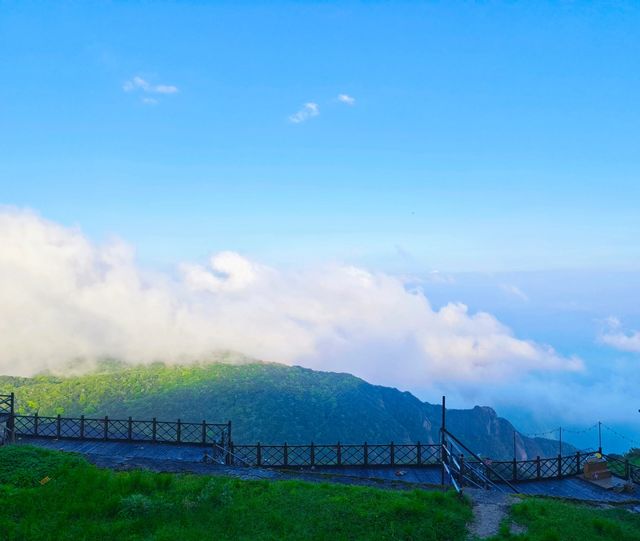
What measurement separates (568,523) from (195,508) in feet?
32.6

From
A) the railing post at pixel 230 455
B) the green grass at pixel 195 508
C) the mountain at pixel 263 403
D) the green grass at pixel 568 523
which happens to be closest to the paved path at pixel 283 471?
the railing post at pixel 230 455

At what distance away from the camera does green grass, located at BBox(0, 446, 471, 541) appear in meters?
11.0

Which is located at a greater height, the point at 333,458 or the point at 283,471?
the point at 283,471

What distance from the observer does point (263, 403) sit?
85688mm

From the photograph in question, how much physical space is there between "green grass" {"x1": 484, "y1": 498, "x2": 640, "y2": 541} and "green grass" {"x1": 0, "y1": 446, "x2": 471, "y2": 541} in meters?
1.48

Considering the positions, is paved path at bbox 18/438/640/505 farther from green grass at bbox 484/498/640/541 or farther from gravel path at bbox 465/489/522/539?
green grass at bbox 484/498/640/541

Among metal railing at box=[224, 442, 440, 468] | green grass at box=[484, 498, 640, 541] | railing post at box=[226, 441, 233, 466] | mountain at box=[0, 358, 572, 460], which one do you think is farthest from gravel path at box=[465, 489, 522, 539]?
mountain at box=[0, 358, 572, 460]

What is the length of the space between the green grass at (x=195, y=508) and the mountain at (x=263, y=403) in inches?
2454

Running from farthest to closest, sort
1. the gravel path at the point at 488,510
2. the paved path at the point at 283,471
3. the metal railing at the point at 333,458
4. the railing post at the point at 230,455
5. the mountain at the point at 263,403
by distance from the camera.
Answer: the mountain at the point at 263,403, the railing post at the point at 230,455, the metal railing at the point at 333,458, the paved path at the point at 283,471, the gravel path at the point at 488,510

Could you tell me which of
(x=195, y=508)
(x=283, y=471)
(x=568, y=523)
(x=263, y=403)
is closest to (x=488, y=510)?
(x=568, y=523)

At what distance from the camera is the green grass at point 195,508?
11.0m

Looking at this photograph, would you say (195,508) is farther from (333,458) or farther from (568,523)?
(333,458)

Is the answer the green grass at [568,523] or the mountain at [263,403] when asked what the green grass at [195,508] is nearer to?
the green grass at [568,523]

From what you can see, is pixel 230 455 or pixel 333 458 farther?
Result: pixel 333 458
